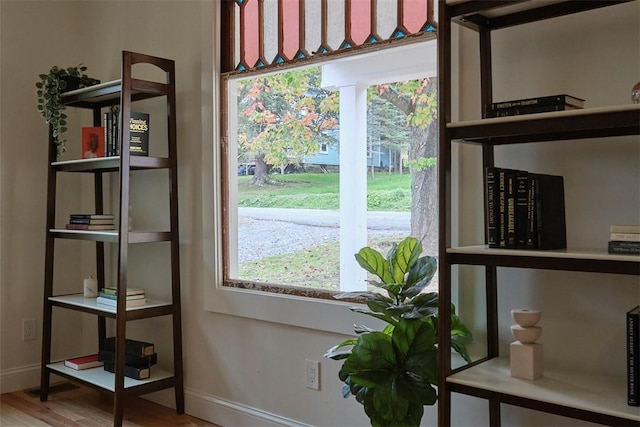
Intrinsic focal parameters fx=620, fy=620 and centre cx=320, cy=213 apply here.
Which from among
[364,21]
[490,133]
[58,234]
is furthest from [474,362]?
[58,234]

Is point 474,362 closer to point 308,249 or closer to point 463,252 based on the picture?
point 463,252

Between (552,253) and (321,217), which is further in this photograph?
(321,217)

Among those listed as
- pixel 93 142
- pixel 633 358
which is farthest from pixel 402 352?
pixel 93 142

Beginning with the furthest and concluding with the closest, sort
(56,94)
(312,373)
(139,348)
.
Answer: (56,94) → (139,348) → (312,373)

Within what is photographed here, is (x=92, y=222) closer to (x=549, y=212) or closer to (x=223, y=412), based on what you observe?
(x=223, y=412)

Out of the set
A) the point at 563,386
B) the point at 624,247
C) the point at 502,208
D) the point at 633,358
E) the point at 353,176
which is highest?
the point at 353,176

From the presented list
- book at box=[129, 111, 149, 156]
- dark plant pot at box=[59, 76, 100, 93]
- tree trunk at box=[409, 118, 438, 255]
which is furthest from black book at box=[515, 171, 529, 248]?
dark plant pot at box=[59, 76, 100, 93]

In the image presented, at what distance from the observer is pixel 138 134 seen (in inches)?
113

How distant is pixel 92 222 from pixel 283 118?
1.11 m

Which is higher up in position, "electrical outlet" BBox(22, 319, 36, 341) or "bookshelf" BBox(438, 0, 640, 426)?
"bookshelf" BBox(438, 0, 640, 426)

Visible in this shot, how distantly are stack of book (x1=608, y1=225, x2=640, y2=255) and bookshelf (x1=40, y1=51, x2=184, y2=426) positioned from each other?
77.4 inches

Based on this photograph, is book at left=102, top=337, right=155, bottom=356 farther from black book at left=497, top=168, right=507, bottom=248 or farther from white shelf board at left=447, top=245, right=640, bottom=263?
black book at left=497, top=168, right=507, bottom=248

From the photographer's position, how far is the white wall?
1846 mm

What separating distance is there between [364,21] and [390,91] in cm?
31
